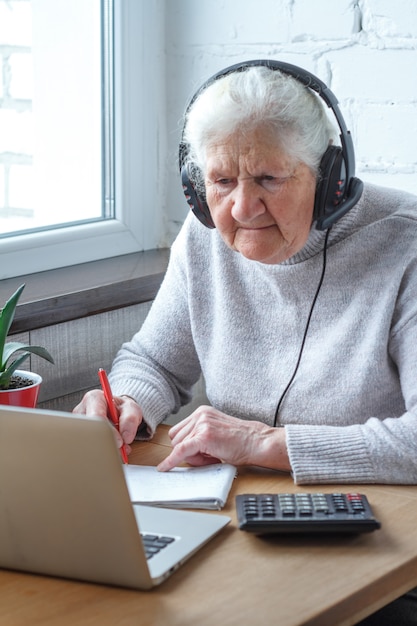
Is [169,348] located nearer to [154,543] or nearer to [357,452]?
[357,452]

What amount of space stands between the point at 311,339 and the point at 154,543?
1.98 ft

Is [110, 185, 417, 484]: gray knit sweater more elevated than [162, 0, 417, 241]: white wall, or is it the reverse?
[162, 0, 417, 241]: white wall

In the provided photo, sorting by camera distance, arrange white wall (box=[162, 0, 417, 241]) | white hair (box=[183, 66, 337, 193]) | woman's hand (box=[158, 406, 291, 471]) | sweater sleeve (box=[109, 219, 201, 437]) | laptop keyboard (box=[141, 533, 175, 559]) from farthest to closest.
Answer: white wall (box=[162, 0, 417, 241]) → sweater sleeve (box=[109, 219, 201, 437]) → white hair (box=[183, 66, 337, 193]) → woman's hand (box=[158, 406, 291, 471]) → laptop keyboard (box=[141, 533, 175, 559])

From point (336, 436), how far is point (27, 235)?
932 mm

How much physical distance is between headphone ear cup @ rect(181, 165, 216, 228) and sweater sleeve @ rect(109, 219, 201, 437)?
0.16 meters

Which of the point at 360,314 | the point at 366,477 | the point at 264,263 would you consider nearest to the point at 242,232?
the point at 264,263

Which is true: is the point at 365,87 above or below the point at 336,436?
above

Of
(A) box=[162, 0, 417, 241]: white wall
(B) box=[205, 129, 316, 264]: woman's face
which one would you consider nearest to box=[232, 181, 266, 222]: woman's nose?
(B) box=[205, 129, 316, 264]: woman's face

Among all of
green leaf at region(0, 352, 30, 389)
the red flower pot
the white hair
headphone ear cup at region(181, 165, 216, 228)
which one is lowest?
the red flower pot

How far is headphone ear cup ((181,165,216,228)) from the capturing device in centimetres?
168

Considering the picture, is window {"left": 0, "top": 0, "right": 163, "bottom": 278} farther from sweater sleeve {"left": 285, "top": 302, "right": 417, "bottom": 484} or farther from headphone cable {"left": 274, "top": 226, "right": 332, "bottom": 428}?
sweater sleeve {"left": 285, "top": 302, "right": 417, "bottom": 484}

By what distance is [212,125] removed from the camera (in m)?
1.58

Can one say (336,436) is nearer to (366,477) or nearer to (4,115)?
(366,477)

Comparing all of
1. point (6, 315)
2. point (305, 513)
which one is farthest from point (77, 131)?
point (305, 513)
